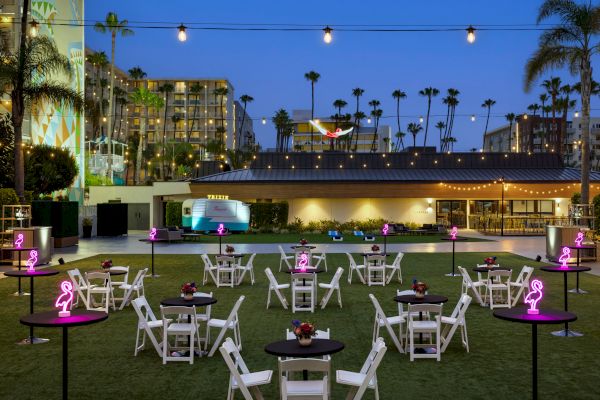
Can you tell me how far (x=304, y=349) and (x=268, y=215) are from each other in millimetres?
38781

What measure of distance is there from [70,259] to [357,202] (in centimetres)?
2583

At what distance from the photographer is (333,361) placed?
9055 millimetres

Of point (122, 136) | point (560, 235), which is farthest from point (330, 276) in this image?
point (122, 136)

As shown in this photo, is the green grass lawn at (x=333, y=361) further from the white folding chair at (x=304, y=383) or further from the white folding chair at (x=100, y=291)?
the white folding chair at (x=304, y=383)

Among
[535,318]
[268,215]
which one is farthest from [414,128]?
[535,318]

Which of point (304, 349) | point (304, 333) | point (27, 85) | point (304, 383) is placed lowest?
point (304, 383)

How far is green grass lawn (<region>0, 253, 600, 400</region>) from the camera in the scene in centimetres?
767

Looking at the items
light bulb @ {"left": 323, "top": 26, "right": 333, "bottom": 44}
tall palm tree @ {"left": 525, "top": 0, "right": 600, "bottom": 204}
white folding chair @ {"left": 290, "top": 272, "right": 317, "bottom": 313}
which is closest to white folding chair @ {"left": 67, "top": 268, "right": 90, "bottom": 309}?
white folding chair @ {"left": 290, "top": 272, "right": 317, "bottom": 313}

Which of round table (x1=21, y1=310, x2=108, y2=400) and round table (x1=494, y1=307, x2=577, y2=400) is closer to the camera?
round table (x1=21, y1=310, x2=108, y2=400)

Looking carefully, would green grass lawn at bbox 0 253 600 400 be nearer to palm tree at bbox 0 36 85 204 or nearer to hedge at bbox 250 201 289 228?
palm tree at bbox 0 36 85 204

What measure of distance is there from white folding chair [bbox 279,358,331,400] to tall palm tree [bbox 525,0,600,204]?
23260 mm

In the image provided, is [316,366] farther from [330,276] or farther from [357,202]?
[357,202]

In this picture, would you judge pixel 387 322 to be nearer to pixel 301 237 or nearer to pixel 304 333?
pixel 304 333

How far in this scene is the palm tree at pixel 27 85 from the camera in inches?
977
